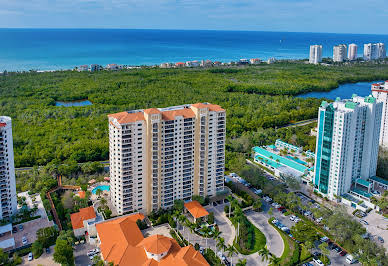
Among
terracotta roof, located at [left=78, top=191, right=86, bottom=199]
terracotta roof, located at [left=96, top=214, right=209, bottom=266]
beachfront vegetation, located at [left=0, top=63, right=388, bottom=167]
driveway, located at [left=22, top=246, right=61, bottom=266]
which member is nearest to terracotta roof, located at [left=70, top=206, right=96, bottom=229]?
terracotta roof, located at [left=96, top=214, right=209, bottom=266]

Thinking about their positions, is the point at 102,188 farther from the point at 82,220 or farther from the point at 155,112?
the point at 155,112

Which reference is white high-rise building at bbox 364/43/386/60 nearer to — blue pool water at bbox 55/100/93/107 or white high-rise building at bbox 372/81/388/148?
white high-rise building at bbox 372/81/388/148

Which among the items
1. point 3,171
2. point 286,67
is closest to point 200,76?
point 286,67

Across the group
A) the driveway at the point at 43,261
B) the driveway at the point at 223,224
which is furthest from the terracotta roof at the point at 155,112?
the driveway at the point at 43,261

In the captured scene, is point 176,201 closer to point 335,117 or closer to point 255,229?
point 255,229

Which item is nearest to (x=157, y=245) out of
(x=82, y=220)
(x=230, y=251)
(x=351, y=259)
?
(x=230, y=251)

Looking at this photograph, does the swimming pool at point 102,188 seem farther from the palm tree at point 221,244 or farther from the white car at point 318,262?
the white car at point 318,262

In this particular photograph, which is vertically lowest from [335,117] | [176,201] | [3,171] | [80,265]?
[80,265]
